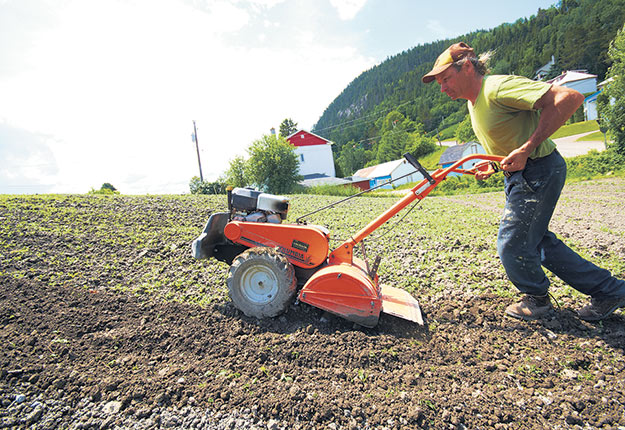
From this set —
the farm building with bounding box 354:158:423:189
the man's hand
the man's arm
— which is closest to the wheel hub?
the man's hand

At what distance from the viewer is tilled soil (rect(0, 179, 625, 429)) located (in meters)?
2.06

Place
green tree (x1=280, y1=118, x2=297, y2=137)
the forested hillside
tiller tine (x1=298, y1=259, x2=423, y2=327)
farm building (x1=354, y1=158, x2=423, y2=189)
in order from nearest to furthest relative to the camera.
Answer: tiller tine (x1=298, y1=259, x2=423, y2=327)
farm building (x1=354, y1=158, x2=423, y2=189)
green tree (x1=280, y1=118, x2=297, y2=137)
the forested hillside

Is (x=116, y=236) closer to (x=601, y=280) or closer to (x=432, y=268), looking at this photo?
(x=432, y=268)

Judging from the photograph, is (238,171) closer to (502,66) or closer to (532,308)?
(532,308)

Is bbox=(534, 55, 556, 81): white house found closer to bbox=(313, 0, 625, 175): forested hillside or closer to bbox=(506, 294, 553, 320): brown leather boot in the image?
bbox=(313, 0, 625, 175): forested hillside

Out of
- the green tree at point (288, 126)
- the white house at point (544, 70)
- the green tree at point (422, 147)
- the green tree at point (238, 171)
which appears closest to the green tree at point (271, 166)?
the green tree at point (238, 171)

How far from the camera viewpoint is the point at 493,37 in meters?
103

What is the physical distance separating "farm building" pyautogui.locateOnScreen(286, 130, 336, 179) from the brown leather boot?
3862 cm

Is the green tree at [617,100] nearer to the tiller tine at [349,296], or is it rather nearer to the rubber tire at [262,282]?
the tiller tine at [349,296]

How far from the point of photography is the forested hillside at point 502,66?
2687 inches

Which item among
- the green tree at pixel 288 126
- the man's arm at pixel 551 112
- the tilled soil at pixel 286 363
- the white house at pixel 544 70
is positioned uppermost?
the white house at pixel 544 70

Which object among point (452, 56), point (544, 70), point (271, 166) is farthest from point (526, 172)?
point (544, 70)

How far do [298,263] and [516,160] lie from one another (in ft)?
6.62

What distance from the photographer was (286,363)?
2.59m
